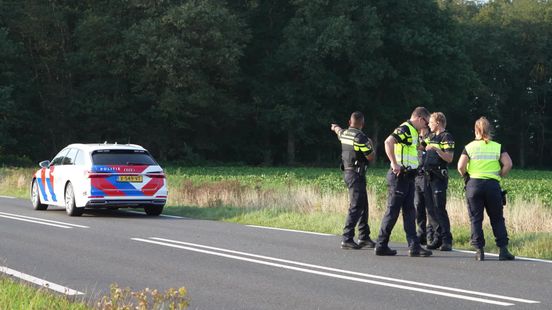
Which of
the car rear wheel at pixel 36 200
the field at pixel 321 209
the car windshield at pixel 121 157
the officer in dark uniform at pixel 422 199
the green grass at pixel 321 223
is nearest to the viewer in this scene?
the green grass at pixel 321 223

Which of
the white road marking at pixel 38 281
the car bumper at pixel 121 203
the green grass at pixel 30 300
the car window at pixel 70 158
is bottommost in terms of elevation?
the white road marking at pixel 38 281

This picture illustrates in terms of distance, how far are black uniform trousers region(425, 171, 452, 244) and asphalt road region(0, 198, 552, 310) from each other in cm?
33

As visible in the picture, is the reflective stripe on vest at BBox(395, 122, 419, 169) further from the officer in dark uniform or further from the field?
the field

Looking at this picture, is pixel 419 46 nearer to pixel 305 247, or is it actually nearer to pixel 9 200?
pixel 9 200

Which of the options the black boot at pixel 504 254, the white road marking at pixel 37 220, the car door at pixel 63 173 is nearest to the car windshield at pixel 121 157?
the car door at pixel 63 173

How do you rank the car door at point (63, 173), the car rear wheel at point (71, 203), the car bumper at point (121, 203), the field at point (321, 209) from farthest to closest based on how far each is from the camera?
the car door at point (63, 173) < the car rear wheel at point (71, 203) < the car bumper at point (121, 203) < the field at point (321, 209)

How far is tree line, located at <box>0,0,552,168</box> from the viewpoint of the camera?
56312 millimetres

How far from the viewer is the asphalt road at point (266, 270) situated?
877 centimetres

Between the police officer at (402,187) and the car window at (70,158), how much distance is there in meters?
9.49

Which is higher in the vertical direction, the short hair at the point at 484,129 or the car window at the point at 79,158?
the short hair at the point at 484,129

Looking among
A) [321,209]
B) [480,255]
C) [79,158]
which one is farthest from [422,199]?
[79,158]

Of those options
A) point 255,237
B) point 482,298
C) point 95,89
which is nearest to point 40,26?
point 95,89

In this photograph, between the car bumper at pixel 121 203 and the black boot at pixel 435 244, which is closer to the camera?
the black boot at pixel 435 244

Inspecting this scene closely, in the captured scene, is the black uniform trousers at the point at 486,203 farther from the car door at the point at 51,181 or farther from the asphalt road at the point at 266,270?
the car door at the point at 51,181
